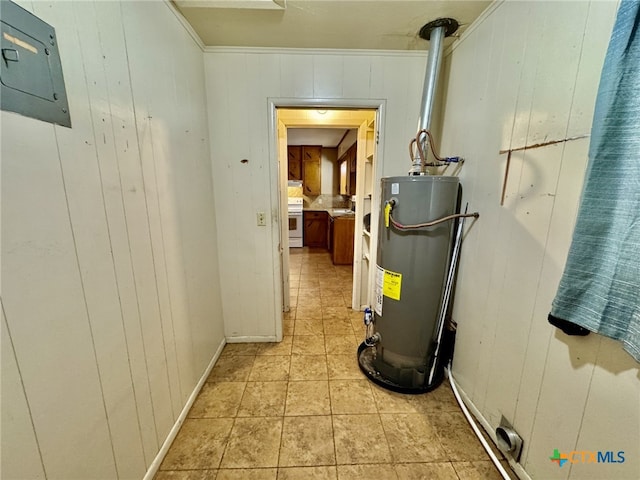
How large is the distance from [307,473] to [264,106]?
7.10ft

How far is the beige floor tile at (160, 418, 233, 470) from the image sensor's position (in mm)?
1185

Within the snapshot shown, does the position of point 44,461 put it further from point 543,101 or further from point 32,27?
point 543,101

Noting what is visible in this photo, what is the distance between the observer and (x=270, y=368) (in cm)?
183

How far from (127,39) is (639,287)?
1.93 m

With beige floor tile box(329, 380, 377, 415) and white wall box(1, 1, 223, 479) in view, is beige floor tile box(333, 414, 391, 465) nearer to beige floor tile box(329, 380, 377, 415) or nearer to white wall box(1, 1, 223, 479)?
beige floor tile box(329, 380, 377, 415)

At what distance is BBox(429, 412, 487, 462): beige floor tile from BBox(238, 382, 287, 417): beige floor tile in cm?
89

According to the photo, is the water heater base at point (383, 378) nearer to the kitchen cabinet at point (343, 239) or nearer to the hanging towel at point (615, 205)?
the hanging towel at point (615, 205)

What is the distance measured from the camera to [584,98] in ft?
2.82

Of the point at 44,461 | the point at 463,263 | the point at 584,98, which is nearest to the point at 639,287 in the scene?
the point at 584,98

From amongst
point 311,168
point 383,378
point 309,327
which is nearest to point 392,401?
point 383,378

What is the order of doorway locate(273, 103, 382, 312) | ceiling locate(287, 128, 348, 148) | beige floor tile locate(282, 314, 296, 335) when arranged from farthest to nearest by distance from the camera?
ceiling locate(287, 128, 348, 148), doorway locate(273, 103, 382, 312), beige floor tile locate(282, 314, 296, 335)

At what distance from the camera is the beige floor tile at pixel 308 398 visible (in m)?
1.47

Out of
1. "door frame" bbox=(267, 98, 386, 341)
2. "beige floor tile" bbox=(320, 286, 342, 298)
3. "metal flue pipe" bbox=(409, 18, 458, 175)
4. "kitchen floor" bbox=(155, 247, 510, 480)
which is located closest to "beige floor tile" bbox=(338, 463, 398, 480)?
"kitchen floor" bbox=(155, 247, 510, 480)

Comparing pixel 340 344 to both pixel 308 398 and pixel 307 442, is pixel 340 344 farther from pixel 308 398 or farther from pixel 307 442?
pixel 307 442
